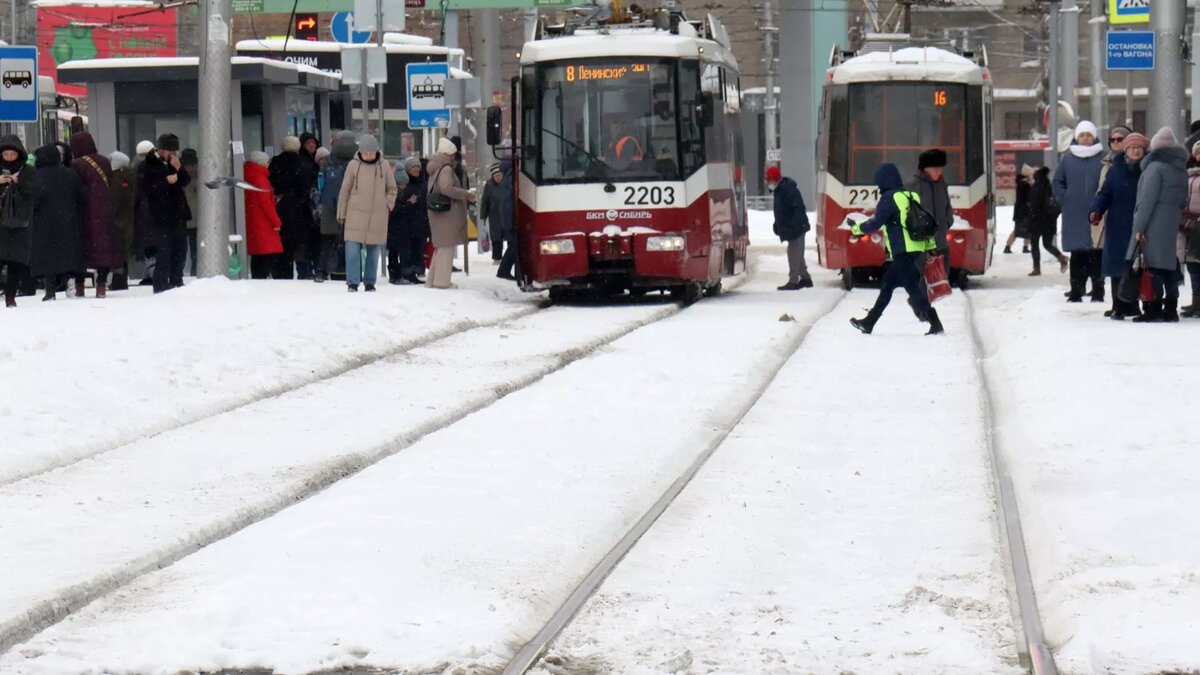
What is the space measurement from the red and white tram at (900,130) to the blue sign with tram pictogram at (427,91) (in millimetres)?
5154

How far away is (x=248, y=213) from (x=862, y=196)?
7459mm

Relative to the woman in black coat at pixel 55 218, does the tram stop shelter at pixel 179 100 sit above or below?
above

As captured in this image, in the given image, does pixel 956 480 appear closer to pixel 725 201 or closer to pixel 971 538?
pixel 971 538

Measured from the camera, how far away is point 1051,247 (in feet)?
96.2

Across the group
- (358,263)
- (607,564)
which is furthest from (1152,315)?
(607,564)

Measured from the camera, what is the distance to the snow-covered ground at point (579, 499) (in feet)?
21.4

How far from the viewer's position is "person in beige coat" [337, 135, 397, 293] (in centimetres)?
2128

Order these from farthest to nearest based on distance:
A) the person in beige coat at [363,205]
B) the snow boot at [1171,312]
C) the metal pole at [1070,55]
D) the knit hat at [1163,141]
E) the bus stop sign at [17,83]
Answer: the metal pole at [1070,55], the bus stop sign at [17,83], the person in beige coat at [363,205], the snow boot at [1171,312], the knit hat at [1163,141]

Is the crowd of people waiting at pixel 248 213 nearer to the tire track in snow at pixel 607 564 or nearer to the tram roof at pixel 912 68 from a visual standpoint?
→ the tram roof at pixel 912 68

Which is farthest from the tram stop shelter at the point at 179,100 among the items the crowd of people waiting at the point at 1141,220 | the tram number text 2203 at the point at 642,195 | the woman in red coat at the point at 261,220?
the crowd of people waiting at the point at 1141,220

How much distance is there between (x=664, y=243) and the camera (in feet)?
72.4

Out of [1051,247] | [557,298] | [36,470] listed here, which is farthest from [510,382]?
[1051,247]

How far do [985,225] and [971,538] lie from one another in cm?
1774

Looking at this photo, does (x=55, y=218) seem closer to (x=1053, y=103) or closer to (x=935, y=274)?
(x=935, y=274)
